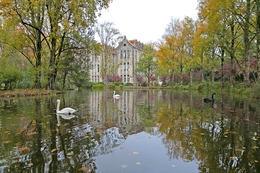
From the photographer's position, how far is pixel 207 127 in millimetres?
5562

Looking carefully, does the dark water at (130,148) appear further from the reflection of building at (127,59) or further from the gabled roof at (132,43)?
the gabled roof at (132,43)

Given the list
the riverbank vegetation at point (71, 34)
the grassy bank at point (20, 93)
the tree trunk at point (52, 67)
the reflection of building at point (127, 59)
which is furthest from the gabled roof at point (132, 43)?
the grassy bank at point (20, 93)

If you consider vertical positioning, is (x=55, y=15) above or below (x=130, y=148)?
above

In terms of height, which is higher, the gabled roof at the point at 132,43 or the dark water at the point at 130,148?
the gabled roof at the point at 132,43

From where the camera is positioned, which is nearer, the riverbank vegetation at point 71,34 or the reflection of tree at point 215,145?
the reflection of tree at point 215,145

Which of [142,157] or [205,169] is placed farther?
[142,157]

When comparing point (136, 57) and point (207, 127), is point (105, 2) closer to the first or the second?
point (207, 127)

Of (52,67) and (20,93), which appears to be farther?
(52,67)

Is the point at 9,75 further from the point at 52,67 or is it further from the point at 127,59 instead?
the point at 127,59

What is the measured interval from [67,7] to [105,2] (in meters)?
3.91

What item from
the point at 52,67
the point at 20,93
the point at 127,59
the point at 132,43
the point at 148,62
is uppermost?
the point at 132,43

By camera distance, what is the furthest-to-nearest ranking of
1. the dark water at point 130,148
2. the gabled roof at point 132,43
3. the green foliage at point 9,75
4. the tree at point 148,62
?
the gabled roof at point 132,43, the tree at point 148,62, the green foliage at point 9,75, the dark water at point 130,148

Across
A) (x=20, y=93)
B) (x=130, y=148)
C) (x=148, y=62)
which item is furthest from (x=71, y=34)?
(x=148, y=62)

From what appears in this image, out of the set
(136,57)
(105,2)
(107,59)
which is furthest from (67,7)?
(136,57)
